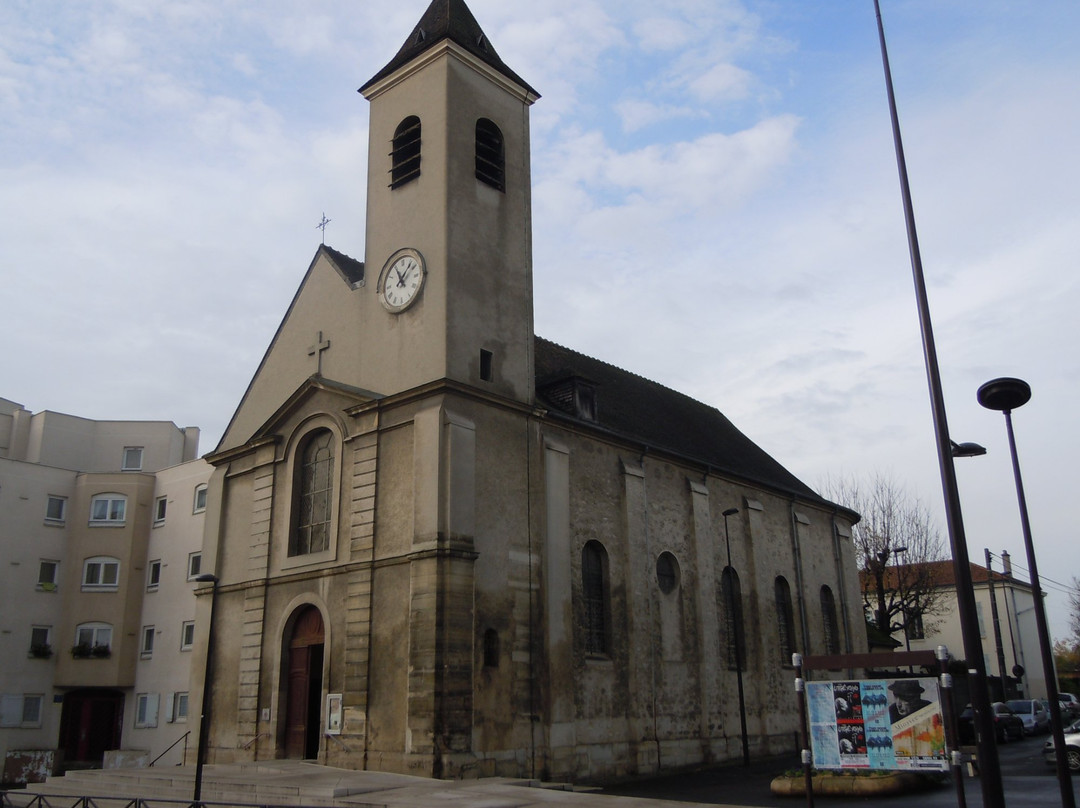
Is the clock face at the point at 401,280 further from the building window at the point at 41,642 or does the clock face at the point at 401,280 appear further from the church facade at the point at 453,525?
the building window at the point at 41,642

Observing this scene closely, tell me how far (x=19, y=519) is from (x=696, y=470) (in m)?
24.7

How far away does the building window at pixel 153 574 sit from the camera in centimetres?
3462

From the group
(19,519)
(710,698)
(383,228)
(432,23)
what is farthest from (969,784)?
(19,519)

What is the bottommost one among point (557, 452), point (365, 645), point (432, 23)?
point (365, 645)

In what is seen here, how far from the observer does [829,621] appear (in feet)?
111

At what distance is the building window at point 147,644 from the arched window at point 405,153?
66.4 ft

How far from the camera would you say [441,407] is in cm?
2012

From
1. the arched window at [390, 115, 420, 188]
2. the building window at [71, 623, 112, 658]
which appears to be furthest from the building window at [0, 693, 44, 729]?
the arched window at [390, 115, 420, 188]

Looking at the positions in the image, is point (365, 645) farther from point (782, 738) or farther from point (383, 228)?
point (782, 738)

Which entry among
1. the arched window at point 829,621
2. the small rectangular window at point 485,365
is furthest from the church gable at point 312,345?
the arched window at point 829,621

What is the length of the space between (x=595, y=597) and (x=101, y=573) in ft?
70.0

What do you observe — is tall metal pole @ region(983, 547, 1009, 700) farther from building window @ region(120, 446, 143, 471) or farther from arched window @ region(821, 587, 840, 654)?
building window @ region(120, 446, 143, 471)

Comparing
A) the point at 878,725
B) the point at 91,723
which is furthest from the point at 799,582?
the point at 91,723

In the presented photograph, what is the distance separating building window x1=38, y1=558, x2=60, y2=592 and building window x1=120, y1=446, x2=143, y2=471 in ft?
22.8
